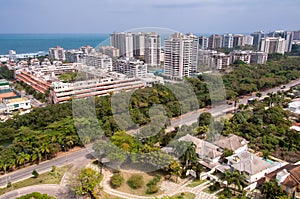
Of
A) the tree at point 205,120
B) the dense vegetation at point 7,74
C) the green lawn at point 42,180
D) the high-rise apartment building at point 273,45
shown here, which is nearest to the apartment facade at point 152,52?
the tree at point 205,120

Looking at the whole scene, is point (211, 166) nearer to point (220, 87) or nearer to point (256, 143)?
point (256, 143)

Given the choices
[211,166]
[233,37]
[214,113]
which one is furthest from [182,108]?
[233,37]

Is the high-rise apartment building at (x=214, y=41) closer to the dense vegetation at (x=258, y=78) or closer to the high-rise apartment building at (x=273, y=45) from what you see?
the high-rise apartment building at (x=273, y=45)

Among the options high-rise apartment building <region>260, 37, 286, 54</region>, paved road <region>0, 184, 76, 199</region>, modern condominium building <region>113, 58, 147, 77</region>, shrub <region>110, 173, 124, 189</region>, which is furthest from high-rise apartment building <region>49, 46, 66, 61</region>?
shrub <region>110, 173, 124, 189</region>

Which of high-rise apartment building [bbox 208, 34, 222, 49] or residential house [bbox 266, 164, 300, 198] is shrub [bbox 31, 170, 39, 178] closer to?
A: residential house [bbox 266, 164, 300, 198]

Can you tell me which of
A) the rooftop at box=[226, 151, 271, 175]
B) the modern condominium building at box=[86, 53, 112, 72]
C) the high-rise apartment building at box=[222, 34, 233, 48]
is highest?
the high-rise apartment building at box=[222, 34, 233, 48]

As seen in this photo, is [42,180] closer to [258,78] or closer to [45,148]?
[45,148]

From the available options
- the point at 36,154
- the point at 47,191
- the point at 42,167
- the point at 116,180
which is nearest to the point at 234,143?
the point at 116,180
